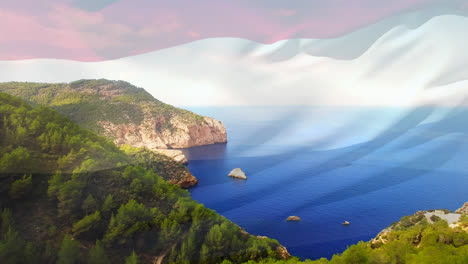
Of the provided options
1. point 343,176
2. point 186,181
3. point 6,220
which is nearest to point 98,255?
point 6,220

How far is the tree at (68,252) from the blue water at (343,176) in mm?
4643

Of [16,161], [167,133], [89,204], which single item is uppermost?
[167,133]

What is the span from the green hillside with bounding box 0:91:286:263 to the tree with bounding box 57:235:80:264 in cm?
1

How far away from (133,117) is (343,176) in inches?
831

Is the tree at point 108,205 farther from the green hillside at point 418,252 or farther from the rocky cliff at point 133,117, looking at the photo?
the rocky cliff at point 133,117

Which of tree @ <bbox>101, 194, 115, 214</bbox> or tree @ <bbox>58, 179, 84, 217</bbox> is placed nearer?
tree @ <bbox>58, 179, 84, 217</bbox>

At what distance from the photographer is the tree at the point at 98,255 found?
3675mm

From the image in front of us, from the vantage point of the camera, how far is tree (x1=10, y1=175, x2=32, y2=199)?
3.47 metres

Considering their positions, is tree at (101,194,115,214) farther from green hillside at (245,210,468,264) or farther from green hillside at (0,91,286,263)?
green hillside at (245,210,468,264)

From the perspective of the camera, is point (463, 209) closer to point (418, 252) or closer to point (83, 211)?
point (418, 252)

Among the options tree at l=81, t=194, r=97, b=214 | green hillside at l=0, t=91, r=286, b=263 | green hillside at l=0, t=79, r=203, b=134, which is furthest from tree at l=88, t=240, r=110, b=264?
green hillside at l=0, t=79, r=203, b=134

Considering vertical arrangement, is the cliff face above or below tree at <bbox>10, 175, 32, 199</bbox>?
above

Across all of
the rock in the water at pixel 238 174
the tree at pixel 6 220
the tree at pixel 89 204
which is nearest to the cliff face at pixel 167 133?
the rock in the water at pixel 238 174

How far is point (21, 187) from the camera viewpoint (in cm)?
355
